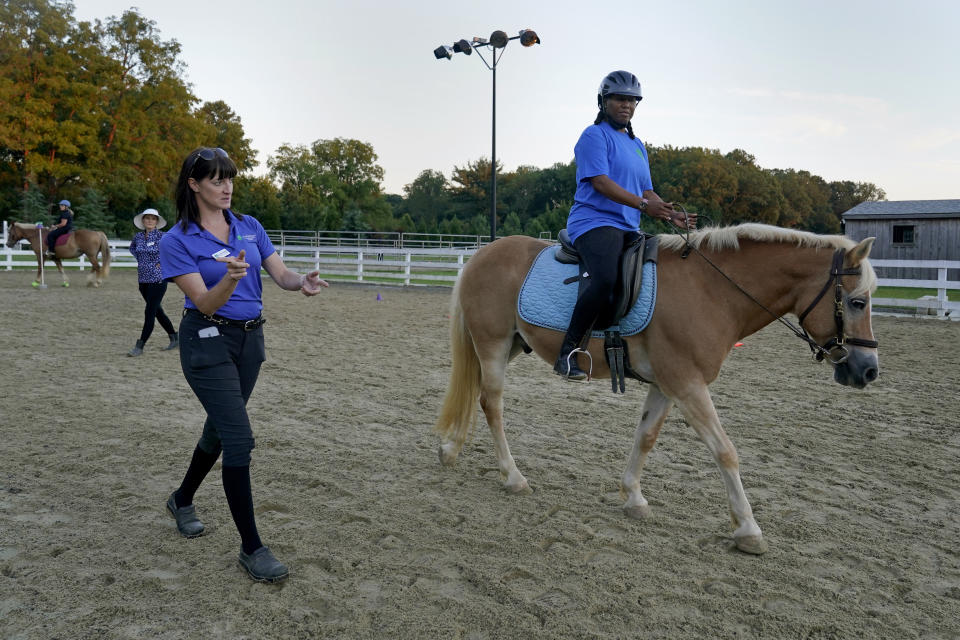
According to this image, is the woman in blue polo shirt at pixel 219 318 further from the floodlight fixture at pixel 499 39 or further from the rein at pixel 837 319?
the floodlight fixture at pixel 499 39

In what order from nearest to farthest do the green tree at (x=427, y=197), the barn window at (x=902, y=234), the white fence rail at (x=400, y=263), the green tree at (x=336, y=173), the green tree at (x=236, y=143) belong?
1. the white fence rail at (x=400, y=263)
2. the barn window at (x=902, y=234)
3. the green tree at (x=236, y=143)
4. the green tree at (x=336, y=173)
5. the green tree at (x=427, y=197)

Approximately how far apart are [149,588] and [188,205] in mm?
1777

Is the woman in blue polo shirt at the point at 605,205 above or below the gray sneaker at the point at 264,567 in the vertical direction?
above

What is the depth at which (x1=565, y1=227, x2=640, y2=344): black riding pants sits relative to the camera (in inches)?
148

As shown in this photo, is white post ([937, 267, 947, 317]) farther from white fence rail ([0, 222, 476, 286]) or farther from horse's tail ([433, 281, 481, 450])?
horse's tail ([433, 281, 481, 450])

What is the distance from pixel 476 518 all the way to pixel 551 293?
147 cm

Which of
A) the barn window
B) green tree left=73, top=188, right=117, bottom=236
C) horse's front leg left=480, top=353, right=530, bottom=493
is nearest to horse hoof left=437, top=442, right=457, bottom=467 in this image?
horse's front leg left=480, top=353, right=530, bottom=493

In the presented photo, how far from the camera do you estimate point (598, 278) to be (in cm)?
375

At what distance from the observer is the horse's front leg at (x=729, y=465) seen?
341 cm

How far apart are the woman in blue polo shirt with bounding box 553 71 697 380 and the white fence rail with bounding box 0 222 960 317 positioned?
732cm

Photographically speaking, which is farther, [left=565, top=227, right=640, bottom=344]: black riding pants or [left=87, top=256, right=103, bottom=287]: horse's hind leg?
[left=87, top=256, right=103, bottom=287]: horse's hind leg

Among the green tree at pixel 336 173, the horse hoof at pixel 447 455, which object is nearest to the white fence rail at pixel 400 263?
the horse hoof at pixel 447 455

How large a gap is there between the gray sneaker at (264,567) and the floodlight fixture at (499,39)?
17214 mm

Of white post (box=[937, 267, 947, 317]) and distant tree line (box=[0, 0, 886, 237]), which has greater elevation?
distant tree line (box=[0, 0, 886, 237])
